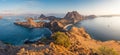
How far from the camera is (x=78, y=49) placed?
6378 centimetres

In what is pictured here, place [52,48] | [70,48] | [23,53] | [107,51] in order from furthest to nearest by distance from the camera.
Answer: [107,51] < [70,48] < [52,48] < [23,53]

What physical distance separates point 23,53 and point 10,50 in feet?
26.7

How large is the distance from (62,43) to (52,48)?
991cm

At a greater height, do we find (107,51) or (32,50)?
(32,50)

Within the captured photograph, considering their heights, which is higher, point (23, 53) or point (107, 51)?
point (23, 53)

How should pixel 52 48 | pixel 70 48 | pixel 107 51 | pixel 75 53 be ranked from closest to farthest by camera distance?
pixel 52 48
pixel 75 53
pixel 70 48
pixel 107 51

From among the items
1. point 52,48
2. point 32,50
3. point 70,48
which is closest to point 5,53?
point 32,50

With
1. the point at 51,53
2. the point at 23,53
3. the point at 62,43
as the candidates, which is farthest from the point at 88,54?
the point at 23,53

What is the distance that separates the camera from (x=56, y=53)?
178ft

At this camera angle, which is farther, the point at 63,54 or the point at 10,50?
the point at 10,50

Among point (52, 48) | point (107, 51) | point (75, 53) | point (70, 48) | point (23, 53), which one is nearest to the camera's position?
point (23, 53)

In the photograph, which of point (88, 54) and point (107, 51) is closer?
point (88, 54)

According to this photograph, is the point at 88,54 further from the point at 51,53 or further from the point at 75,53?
the point at 51,53

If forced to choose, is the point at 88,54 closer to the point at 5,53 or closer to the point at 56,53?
the point at 56,53
